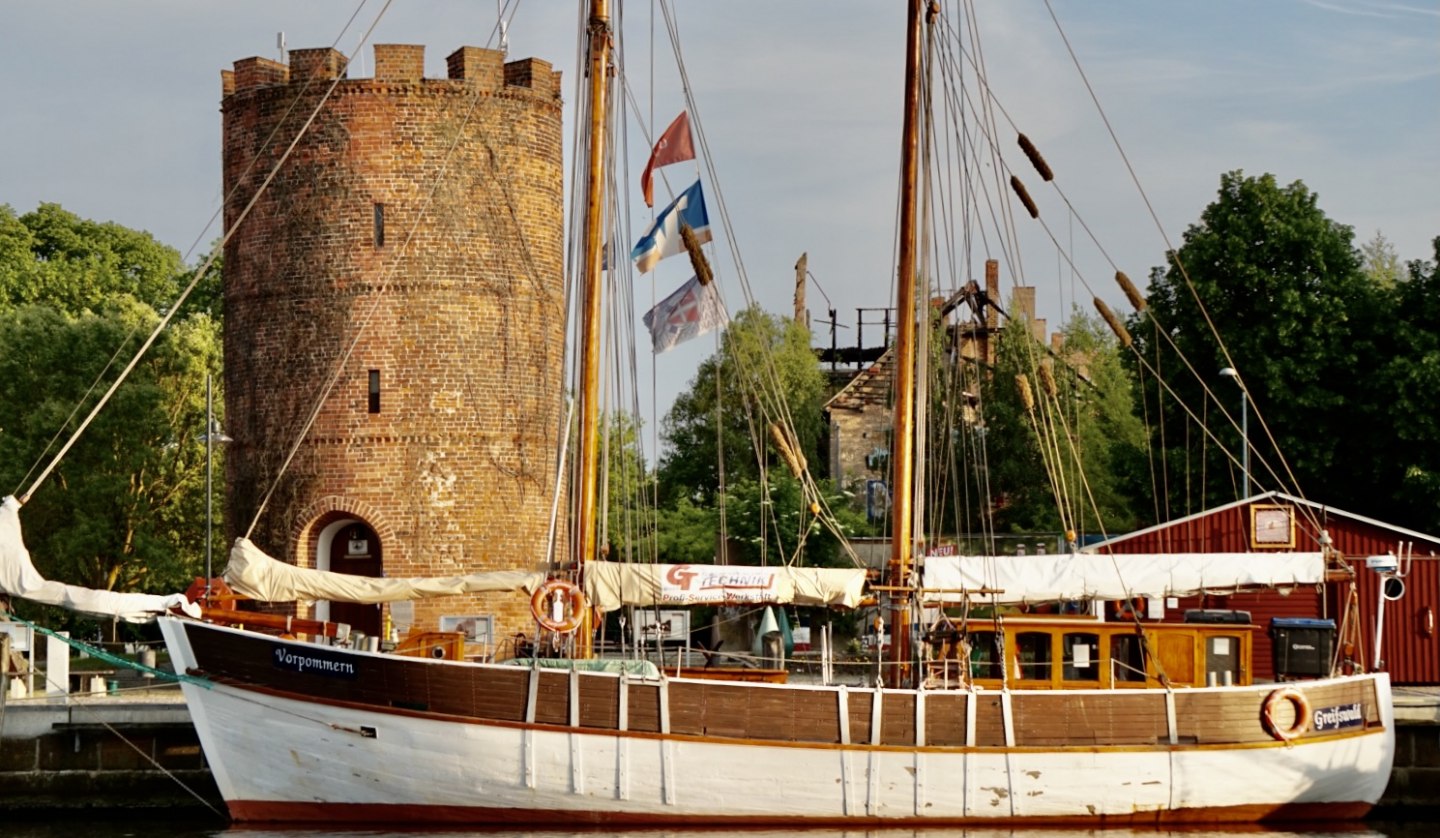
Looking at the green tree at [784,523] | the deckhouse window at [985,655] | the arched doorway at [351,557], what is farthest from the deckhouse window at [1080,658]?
the green tree at [784,523]

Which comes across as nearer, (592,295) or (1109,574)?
(1109,574)

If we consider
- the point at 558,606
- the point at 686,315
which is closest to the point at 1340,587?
the point at 686,315

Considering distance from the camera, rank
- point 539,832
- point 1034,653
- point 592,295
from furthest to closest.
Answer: point 592,295
point 1034,653
point 539,832

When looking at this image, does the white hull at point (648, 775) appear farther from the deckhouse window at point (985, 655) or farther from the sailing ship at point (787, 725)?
the deckhouse window at point (985, 655)

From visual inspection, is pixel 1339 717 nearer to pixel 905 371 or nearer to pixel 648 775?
pixel 905 371

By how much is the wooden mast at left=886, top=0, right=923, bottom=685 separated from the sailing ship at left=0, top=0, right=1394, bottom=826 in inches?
3.1

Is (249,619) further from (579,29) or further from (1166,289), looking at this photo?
(1166,289)

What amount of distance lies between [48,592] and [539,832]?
747 centimetres

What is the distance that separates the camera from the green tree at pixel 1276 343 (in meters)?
48.8

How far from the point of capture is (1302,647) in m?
33.2

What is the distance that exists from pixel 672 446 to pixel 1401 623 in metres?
37.2

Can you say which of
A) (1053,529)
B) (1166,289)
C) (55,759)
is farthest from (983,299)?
(55,759)

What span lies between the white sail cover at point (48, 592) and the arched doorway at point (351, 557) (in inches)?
440

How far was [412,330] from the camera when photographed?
138 feet
